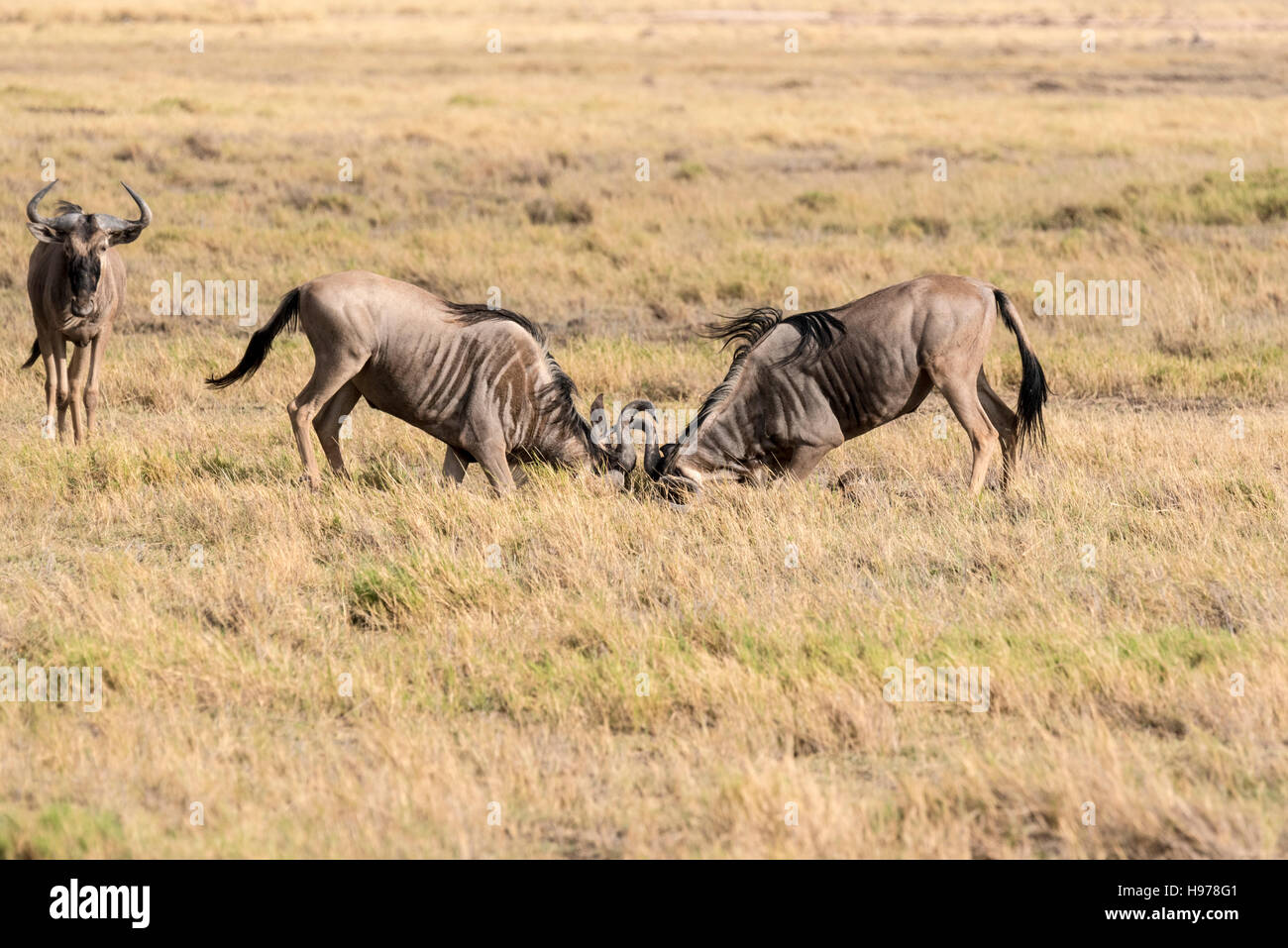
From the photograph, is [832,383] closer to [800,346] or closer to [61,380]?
[800,346]

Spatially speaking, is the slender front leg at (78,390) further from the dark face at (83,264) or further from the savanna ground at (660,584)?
the dark face at (83,264)

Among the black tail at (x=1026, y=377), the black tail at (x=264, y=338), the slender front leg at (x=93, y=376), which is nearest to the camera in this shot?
the black tail at (x=264, y=338)

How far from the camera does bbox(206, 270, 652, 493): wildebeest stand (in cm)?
700

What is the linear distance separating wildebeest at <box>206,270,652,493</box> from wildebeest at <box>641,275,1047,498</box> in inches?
17.0

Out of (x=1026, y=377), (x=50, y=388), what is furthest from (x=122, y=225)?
(x=1026, y=377)

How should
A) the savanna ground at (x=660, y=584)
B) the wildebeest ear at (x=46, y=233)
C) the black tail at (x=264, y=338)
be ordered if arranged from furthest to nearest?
the wildebeest ear at (x=46, y=233) < the black tail at (x=264, y=338) < the savanna ground at (x=660, y=584)

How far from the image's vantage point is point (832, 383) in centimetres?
709

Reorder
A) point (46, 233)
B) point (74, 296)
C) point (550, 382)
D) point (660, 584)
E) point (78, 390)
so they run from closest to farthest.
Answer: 1. point (660, 584)
2. point (550, 382)
3. point (74, 296)
4. point (46, 233)
5. point (78, 390)

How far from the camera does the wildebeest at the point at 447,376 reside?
700 centimetres

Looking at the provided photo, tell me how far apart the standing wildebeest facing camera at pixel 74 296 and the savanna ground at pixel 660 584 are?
1.17 ft

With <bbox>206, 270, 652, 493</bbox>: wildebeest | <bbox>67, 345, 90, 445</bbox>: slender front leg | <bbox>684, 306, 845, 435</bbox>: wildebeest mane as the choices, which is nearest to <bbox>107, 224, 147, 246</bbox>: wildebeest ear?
<bbox>67, 345, 90, 445</bbox>: slender front leg

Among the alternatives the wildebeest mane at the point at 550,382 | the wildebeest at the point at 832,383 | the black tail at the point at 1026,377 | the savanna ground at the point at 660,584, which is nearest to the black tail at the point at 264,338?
the savanna ground at the point at 660,584

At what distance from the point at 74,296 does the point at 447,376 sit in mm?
2552

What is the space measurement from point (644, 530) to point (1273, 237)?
413 inches
